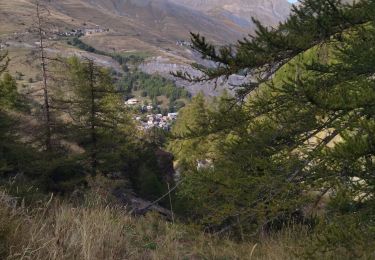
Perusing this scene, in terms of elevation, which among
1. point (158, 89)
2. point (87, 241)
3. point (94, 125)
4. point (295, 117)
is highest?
point (295, 117)

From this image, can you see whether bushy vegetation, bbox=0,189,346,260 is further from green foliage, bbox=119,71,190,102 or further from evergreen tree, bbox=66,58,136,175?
green foliage, bbox=119,71,190,102

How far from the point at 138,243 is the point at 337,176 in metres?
2.27

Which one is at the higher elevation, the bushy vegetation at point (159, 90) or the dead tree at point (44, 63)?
the dead tree at point (44, 63)

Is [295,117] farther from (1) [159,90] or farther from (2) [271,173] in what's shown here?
(1) [159,90]

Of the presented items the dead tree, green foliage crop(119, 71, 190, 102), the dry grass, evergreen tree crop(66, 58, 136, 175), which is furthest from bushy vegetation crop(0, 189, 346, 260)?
green foliage crop(119, 71, 190, 102)

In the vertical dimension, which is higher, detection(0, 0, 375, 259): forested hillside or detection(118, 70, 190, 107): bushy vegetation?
detection(0, 0, 375, 259): forested hillside

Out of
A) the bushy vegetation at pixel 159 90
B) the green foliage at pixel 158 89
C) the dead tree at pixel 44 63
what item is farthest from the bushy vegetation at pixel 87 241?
the green foliage at pixel 158 89

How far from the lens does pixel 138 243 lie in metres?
4.70

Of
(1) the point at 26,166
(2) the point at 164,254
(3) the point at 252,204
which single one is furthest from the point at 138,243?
(1) the point at 26,166

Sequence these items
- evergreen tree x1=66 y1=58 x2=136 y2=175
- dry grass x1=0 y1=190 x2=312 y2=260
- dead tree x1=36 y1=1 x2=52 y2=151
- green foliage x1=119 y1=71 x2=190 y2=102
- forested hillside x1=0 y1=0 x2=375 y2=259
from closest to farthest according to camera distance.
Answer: dry grass x1=0 y1=190 x2=312 y2=260 < forested hillside x1=0 y1=0 x2=375 y2=259 < dead tree x1=36 y1=1 x2=52 y2=151 < evergreen tree x1=66 y1=58 x2=136 y2=175 < green foliage x1=119 y1=71 x2=190 y2=102

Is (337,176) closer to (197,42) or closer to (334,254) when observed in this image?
(334,254)

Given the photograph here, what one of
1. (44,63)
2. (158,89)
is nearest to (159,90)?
(158,89)

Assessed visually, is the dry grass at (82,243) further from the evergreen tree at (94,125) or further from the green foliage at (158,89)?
the green foliage at (158,89)

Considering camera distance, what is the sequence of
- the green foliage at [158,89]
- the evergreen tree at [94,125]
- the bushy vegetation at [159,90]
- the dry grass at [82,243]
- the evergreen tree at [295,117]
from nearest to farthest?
the dry grass at [82,243] < the evergreen tree at [295,117] < the evergreen tree at [94,125] < the bushy vegetation at [159,90] < the green foliage at [158,89]
